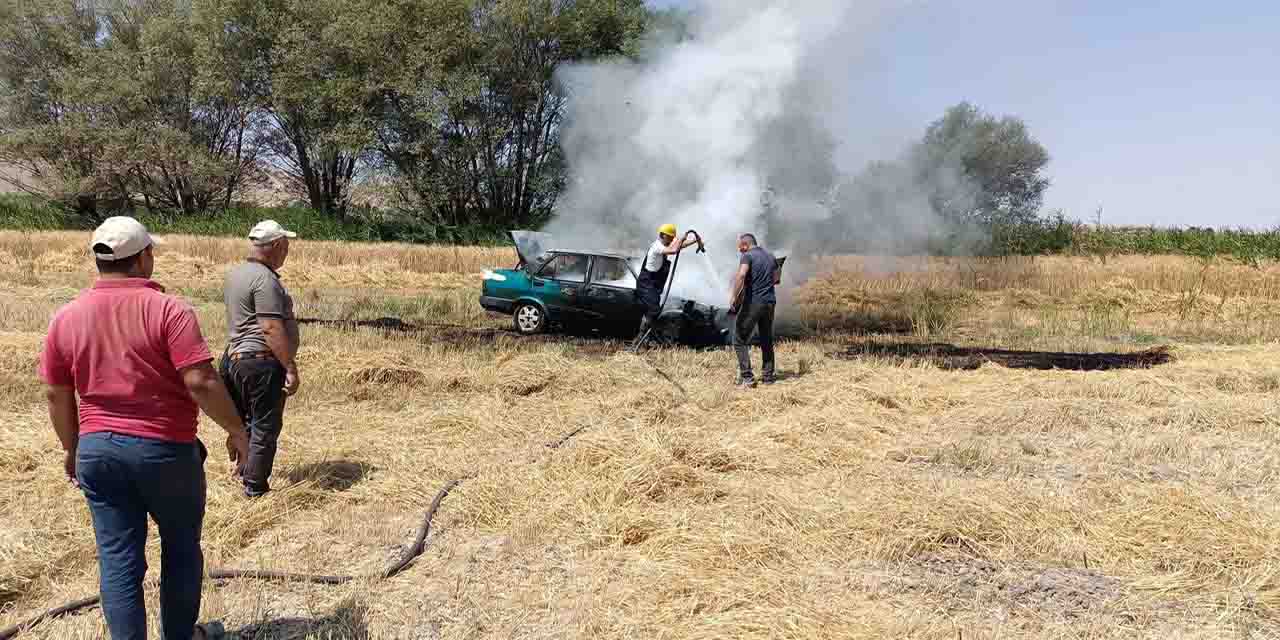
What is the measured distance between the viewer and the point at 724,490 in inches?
207

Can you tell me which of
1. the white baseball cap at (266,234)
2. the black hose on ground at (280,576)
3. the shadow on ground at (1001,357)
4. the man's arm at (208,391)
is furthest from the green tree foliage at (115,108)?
the man's arm at (208,391)

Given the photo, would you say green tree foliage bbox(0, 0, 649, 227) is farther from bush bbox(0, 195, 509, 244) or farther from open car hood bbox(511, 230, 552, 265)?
open car hood bbox(511, 230, 552, 265)

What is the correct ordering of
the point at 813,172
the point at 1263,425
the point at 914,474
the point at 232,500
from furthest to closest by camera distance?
the point at 813,172
the point at 1263,425
the point at 914,474
the point at 232,500

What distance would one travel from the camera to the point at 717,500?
5.17 m

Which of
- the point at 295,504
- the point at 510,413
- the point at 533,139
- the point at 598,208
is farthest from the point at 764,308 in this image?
the point at 533,139

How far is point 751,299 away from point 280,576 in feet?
19.5

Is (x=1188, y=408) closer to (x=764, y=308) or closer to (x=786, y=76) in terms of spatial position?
(x=764, y=308)

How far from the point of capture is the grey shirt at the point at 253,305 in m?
4.75

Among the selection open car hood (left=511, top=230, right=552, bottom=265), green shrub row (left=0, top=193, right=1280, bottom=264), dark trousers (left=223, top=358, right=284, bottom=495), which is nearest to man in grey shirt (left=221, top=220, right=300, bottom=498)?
dark trousers (left=223, top=358, right=284, bottom=495)

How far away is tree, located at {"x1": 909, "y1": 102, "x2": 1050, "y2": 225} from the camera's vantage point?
17312 millimetres

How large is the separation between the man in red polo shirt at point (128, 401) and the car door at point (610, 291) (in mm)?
8748

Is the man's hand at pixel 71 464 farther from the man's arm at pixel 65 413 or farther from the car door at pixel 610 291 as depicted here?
the car door at pixel 610 291

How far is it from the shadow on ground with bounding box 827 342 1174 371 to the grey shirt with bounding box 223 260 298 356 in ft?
25.0

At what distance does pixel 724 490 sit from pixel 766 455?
0.83 metres
